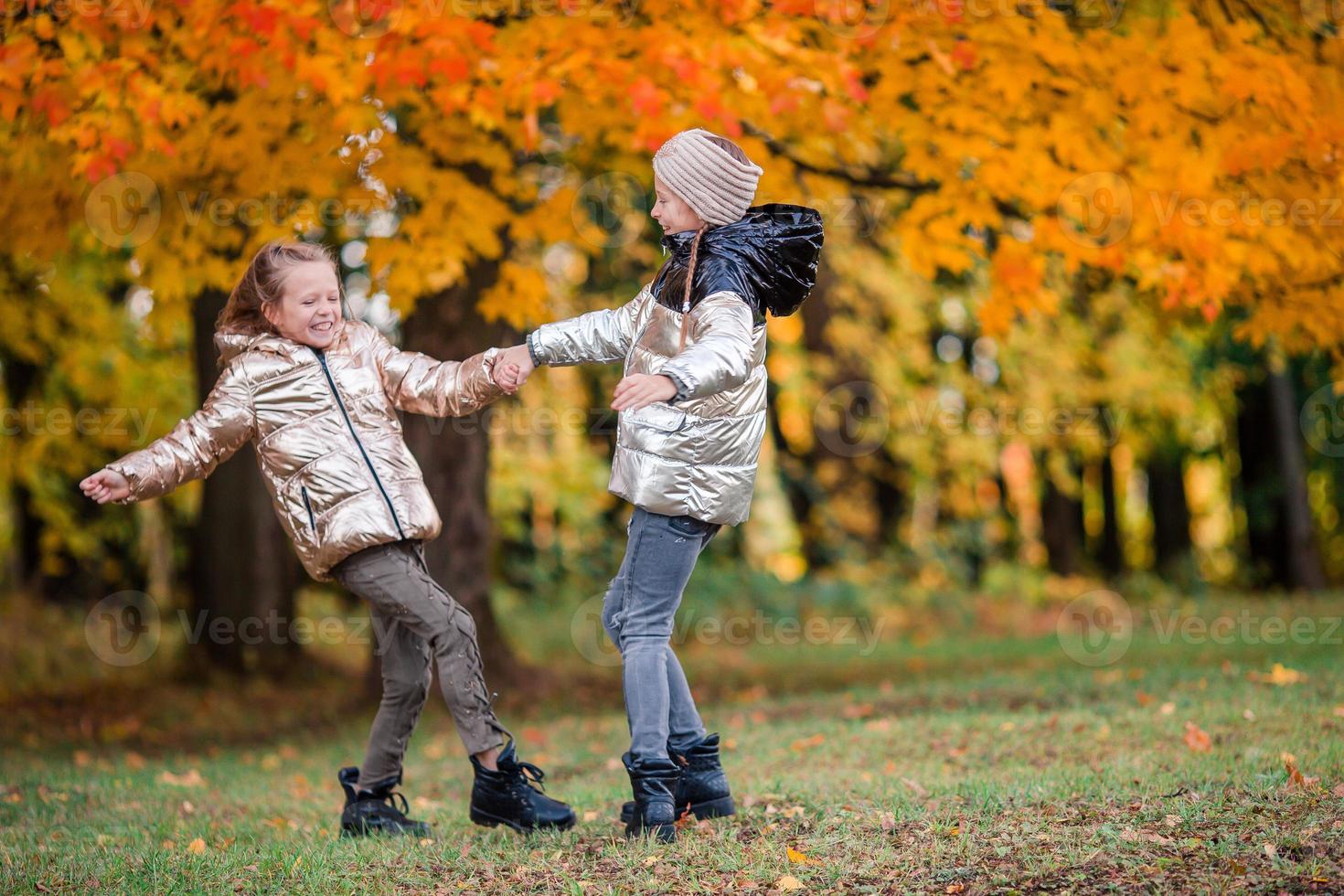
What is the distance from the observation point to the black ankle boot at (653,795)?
12.8 ft

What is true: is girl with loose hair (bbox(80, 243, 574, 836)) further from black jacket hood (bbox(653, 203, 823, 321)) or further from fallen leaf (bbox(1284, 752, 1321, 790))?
fallen leaf (bbox(1284, 752, 1321, 790))

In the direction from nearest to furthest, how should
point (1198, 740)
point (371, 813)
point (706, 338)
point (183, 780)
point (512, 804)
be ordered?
point (706, 338), point (512, 804), point (371, 813), point (1198, 740), point (183, 780)

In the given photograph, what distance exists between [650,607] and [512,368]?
0.89 meters

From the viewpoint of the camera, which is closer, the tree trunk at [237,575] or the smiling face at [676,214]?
the smiling face at [676,214]

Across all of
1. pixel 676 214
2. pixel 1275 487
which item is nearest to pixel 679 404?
pixel 676 214

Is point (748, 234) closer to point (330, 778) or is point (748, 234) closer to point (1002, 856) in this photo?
point (1002, 856)

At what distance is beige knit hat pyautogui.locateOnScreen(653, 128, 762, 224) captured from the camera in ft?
13.1

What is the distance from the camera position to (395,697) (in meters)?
4.42

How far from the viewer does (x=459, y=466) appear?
9.23m

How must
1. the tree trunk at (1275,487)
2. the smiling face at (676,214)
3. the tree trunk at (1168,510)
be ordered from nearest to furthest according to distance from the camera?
1. the smiling face at (676,214)
2. the tree trunk at (1275,487)
3. the tree trunk at (1168,510)

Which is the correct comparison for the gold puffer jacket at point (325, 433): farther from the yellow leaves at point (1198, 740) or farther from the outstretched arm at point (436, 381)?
the yellow leaves at point (1198, 740)

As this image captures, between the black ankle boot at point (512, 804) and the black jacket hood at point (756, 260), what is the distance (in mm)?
1611

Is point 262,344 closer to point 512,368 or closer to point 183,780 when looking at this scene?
point 512,368

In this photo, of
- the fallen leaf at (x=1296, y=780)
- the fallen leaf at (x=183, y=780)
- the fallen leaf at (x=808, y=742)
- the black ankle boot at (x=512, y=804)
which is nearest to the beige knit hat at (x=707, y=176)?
the black ankle boot at (x=512, y=804)
